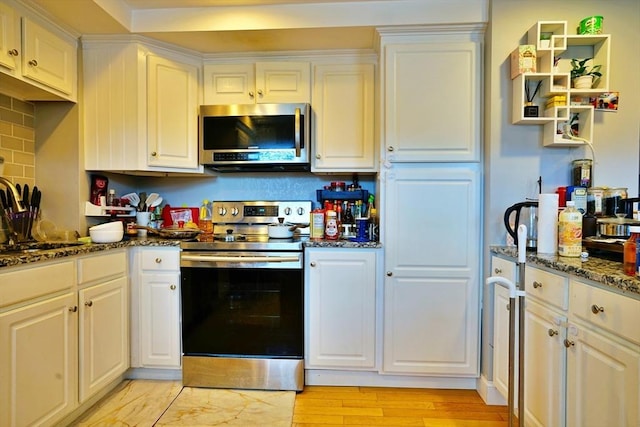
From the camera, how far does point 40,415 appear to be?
57.8 inches

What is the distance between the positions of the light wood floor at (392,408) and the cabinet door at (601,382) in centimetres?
67

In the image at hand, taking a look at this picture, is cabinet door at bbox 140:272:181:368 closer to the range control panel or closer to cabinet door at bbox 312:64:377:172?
the range control panel

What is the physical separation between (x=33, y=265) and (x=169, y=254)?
28.3 inches

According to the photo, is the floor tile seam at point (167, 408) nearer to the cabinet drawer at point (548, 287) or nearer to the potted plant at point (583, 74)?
the cabinet drawer at point (548, 287)

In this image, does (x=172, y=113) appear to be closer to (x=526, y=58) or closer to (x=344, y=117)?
(x=344, y=117)

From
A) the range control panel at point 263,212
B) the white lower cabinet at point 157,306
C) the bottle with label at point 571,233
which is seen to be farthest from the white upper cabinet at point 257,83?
the bottle with label at point 571,233

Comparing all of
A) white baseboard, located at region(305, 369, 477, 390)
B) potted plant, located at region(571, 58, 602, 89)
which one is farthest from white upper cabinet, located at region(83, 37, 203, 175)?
potted plant, located at region(571, 58, 602, 89)

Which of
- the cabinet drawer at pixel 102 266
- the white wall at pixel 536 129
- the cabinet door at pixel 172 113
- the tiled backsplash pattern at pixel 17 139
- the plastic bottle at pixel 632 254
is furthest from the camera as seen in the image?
the cabinet door at pixel 172 113

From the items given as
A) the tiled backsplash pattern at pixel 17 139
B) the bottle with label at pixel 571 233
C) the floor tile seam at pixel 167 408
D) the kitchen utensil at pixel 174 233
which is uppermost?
the tiled backsplash pattern at pixel 17 139

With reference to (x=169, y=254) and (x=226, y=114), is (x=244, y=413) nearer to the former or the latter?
(x=169, y=254)

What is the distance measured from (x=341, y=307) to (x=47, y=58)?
2185 millimetres

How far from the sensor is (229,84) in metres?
2.40

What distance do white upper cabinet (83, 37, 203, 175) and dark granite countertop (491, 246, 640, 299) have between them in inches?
87.1

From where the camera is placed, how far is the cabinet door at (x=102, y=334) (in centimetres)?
173
